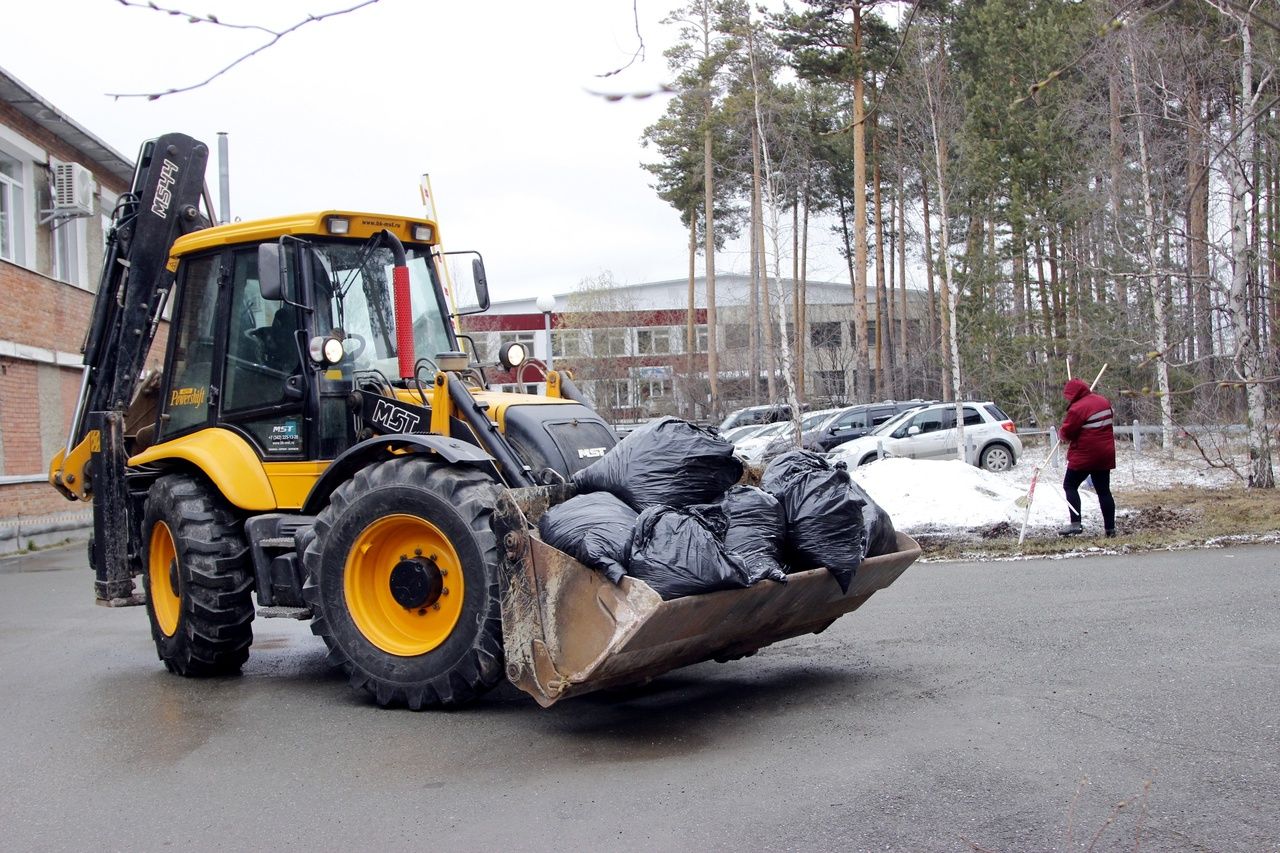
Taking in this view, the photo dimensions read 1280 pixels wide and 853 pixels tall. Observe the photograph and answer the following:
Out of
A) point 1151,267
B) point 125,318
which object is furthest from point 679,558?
point 1151,267

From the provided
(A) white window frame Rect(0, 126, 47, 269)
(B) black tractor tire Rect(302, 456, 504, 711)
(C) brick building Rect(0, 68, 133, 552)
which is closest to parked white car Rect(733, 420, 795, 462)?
(C) brick building Rect(0, 68, 133, 552)

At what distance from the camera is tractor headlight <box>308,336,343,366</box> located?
697cm

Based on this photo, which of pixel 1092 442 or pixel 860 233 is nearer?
pixel 1092 442

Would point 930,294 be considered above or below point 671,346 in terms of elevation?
above

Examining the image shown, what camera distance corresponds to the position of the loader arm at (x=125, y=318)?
26.7ft

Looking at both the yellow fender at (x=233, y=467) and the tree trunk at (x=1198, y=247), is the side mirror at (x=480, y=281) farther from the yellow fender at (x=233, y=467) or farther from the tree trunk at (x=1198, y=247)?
the tree trunk at (x=1198, y=247)

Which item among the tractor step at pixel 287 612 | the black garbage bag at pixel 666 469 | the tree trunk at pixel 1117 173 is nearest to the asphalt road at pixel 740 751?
the tractor step at pixel 287 612

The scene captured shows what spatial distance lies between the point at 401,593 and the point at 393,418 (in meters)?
1.23

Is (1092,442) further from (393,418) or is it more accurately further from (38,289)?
(38,289)

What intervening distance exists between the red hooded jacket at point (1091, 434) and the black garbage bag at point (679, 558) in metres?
8.12

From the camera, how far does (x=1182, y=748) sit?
16.4 feet

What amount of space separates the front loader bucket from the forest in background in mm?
10470

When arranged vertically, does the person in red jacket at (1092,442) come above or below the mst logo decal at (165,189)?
below

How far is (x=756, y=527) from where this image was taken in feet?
19.6
